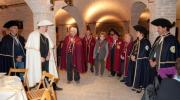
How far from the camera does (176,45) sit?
534 centimetres

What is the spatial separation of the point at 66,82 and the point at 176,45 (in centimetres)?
331

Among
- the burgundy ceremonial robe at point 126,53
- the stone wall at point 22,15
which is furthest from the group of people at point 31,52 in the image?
the stone wall at point 22,15

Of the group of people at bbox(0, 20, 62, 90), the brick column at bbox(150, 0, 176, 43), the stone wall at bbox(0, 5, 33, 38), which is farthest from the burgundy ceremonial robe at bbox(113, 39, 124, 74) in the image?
the stone wall at bbox(0, 5, 33, 38)

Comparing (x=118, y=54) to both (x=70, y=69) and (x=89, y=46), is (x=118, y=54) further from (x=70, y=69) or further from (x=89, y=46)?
(x=89, y=46)

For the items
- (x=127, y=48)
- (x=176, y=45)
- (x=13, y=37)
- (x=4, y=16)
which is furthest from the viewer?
(x=4, y=16)

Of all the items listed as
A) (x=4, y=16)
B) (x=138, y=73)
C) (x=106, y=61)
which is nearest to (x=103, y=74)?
(x=106, y=61)

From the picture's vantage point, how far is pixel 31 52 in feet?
18.5

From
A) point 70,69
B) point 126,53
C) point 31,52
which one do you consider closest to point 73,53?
point 70,69

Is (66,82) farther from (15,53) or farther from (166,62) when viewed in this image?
(166,62)

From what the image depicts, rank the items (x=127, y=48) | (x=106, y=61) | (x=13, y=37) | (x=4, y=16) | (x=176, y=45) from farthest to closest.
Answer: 1. (x=4, y=16)
2. (x=106, y=61)
3. (x=127, y=48)
4. (x=13, y=37)
5. (x=176, y=45)

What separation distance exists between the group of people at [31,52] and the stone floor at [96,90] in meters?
0.66

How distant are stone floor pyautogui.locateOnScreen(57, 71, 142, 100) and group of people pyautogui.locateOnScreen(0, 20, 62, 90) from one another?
657 mm

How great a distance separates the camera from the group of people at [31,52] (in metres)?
5.64

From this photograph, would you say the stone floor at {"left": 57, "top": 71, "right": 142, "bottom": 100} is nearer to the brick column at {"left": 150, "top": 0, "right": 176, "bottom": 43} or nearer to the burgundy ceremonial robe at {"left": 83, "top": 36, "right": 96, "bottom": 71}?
the burgundy ceremonial robe at {"left": 83, "top": 36, "right": 96, "bottom": 71}
